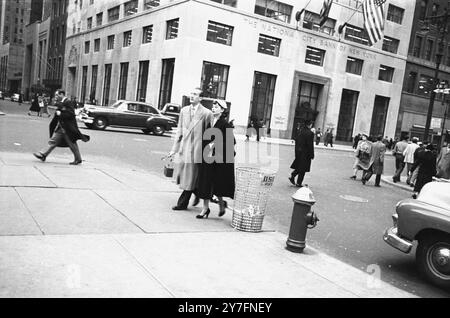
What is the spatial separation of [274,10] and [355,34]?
10276mm

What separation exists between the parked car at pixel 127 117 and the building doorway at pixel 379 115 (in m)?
29.3

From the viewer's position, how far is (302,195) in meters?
5.50

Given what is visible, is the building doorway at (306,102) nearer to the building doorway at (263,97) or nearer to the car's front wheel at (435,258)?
the building doorway at (263,97)

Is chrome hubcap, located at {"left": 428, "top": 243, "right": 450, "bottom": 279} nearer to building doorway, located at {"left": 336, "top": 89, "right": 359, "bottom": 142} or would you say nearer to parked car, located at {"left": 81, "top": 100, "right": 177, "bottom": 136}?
parked car, located at {"left": 81, "top": 100, "right": 177, "bottom": 136}

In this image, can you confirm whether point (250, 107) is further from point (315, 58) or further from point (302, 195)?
point (302, 195)

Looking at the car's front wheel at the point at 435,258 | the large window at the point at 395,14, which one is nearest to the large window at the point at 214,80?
the large window at the point at 395,14

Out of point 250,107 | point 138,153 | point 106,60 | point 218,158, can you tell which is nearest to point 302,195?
point 218,158

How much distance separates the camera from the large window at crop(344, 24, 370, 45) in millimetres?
41844

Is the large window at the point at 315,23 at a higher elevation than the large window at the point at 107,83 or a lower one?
higher

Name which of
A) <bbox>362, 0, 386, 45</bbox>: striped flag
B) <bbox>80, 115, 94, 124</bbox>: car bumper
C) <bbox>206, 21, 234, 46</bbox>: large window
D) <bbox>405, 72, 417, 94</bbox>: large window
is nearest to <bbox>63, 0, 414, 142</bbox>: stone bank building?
<bbox>206, 21, 234, 46</bbox>: large window

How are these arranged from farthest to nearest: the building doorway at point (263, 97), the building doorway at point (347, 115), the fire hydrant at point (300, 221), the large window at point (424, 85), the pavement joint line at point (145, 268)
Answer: the large window at point (424, 85), the building doorway at point (347, 115), the building doorway at point (263, 97), the fire hydrant at point (300, 221), the pavement joint line at point (145, 268)

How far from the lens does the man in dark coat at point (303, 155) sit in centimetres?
1176

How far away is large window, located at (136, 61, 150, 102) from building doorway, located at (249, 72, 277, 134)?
10.2 metres

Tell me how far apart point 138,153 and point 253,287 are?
37.1 feet
